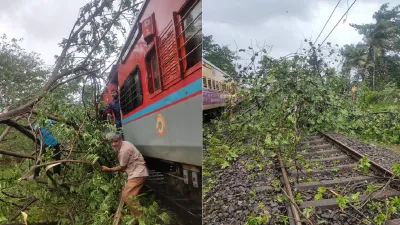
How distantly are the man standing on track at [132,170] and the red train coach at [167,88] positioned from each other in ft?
0.09

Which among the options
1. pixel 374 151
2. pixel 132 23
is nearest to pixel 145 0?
pixel 132 23

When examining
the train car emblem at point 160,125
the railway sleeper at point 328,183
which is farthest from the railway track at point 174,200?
the railway sleeper at point 328,183

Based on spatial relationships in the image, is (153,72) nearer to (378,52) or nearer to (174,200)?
(174,200)

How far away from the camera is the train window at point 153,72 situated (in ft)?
2.99

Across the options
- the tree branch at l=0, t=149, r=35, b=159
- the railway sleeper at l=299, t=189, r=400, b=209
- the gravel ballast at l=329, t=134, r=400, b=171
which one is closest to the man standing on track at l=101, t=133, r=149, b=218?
the tree branch at l=0, t=149, r=35, b=159

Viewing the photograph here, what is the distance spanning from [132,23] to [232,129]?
21.6 inches

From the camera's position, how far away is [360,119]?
2.45 meters

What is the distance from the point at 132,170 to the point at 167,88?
0.31 meters

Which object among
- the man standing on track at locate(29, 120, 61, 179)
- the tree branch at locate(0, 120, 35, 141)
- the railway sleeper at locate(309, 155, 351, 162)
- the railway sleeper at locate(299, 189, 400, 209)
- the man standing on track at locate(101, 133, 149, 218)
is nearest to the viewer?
the man standing on track at locate(101, 133, 149, 218)

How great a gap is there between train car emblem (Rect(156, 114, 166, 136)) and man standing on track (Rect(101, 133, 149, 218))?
146mm

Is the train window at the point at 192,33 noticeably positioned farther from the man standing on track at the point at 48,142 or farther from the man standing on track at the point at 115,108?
the man standing on track at the point at 48,142

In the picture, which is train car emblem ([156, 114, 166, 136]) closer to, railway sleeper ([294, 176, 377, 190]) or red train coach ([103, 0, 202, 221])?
red train coach ([103, 0, 202, 221])

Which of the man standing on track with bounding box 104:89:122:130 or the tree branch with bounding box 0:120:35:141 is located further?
the tree branch with bounding box 0:120:35:141

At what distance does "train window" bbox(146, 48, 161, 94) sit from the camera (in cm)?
91
